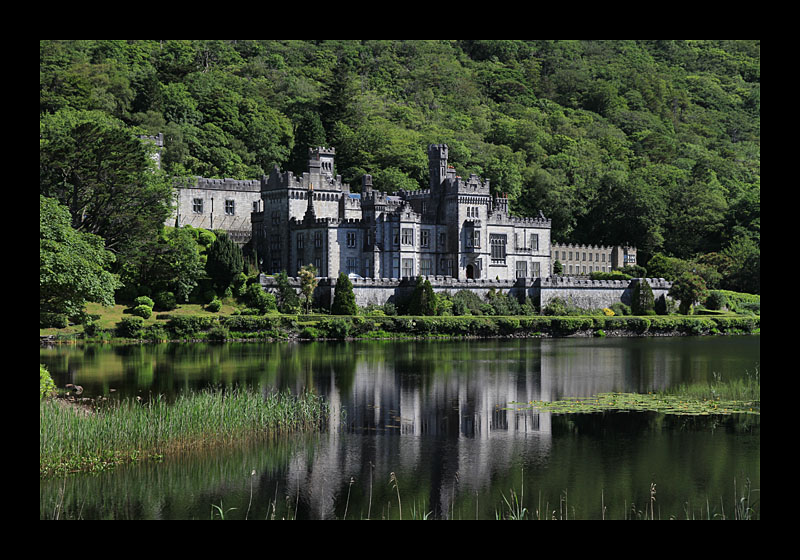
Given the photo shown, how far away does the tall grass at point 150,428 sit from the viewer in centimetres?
2005

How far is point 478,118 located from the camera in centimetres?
13200

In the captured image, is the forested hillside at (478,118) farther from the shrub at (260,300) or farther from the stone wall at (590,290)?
the shrub at (260,300)

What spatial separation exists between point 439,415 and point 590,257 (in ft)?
213

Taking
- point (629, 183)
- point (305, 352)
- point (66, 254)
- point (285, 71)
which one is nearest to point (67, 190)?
point (305, 352)

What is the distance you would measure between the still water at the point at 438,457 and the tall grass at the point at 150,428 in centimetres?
59

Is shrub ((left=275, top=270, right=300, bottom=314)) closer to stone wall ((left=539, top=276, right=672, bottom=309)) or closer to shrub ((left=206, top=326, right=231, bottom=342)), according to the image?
shrub ((left=206, top=326, right=231, bottom=342))

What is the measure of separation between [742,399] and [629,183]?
7026 cm

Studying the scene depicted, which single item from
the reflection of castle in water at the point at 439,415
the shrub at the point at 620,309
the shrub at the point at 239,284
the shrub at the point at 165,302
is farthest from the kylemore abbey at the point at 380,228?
the reflection of castle in water at the point at 439,415

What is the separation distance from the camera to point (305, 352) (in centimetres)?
4772

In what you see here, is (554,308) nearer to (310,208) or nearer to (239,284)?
(310,208)

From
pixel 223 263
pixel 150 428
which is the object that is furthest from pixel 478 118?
pixel 150 428

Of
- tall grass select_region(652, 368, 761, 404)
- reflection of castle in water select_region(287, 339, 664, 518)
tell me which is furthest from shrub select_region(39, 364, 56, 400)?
tall grass select_region(652, 368, 761, 404)
